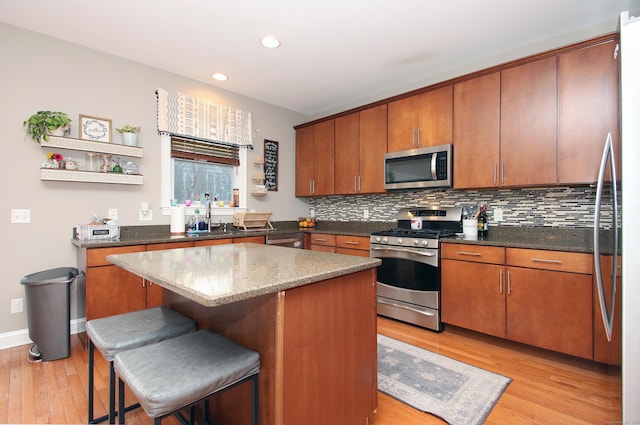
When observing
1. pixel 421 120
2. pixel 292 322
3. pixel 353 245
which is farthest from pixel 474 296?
pixel 292 322

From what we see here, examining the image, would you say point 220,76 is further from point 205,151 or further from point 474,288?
point 474,288

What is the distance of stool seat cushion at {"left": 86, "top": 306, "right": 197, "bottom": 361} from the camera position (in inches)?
52.9

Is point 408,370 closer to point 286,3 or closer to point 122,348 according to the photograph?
point 122,348

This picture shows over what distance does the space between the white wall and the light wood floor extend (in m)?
0.79

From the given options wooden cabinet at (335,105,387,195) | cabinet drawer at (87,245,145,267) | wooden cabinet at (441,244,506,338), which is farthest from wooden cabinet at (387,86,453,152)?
cabinet drawer at (87,245,145,267)

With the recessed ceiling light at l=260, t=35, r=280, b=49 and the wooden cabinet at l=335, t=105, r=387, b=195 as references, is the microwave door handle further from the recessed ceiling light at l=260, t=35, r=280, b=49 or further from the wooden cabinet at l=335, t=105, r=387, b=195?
the recessed ceiling light at l=260, t=35, r=280, b=49

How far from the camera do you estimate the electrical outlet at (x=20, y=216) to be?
2.52m

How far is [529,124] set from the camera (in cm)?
256

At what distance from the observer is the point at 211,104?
3678 millimetres

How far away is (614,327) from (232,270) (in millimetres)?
1909

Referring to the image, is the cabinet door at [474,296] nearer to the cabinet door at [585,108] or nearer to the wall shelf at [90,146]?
the cabinet door at [585,108]

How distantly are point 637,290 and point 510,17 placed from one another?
6.92ft

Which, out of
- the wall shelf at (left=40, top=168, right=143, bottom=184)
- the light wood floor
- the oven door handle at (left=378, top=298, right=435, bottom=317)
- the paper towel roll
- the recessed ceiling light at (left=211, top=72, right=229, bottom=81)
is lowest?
the light wood floor

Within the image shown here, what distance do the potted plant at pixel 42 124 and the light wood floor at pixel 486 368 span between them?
173 cm
